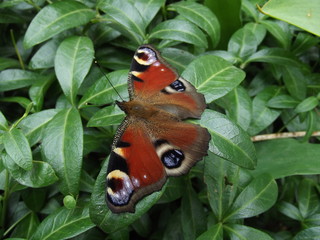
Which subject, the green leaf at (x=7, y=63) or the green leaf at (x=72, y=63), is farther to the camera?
the green leaf at (x=7, y=63)

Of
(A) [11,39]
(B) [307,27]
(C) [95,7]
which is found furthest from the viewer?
(A) [11,39]

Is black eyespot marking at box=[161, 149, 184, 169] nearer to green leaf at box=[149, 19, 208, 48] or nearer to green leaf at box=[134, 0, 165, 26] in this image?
green leaf at box=[149, 19, 208, 48]

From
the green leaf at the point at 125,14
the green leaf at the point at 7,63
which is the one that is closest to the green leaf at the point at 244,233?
the green leaf at the point at 125,14

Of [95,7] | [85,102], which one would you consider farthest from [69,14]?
[85,102]

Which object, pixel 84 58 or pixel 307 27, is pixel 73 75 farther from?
pixel 307 27

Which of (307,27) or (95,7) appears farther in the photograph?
(95,7)

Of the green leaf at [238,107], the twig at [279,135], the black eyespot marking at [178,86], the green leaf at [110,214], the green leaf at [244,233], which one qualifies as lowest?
the green leaf at [244,233]

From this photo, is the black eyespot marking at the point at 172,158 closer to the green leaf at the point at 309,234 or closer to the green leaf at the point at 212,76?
the green leaf at the point at 212,76
